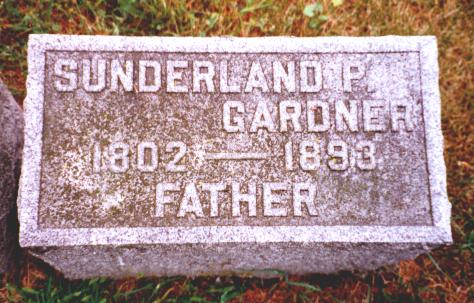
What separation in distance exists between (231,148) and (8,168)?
1.05m

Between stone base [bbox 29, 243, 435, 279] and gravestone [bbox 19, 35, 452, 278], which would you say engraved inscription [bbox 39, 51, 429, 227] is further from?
stone base [bbox 29, 243, 435, 279]

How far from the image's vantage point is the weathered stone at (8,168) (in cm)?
198

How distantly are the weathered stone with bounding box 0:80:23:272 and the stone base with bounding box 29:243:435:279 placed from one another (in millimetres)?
298

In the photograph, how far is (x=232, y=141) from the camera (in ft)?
6.05

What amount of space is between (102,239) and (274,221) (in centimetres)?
70

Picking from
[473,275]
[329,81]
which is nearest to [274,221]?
[329,81]

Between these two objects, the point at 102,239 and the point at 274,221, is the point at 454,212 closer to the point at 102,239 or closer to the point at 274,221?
the point at 274,221

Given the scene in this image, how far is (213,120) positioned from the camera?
1854 millimetres

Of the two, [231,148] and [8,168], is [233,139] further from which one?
[8,168]

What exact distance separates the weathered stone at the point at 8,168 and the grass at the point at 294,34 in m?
0.22

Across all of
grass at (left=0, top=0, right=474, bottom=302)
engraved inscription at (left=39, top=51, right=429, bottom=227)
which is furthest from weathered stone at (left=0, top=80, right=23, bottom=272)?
engraved inscription at (left=39, top=51, right=429, bottom=227)

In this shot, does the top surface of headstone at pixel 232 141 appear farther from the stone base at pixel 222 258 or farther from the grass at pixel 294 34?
the grass at pixel 294 34

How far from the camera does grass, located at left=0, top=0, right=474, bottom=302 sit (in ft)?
7.58

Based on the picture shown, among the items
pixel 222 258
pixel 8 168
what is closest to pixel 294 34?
pixel 222 258
